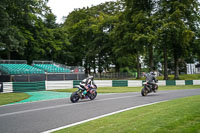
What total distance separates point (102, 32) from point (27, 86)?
3041 centimetres

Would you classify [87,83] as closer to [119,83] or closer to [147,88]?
[147,88]

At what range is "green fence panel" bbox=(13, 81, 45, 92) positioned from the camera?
822 inches

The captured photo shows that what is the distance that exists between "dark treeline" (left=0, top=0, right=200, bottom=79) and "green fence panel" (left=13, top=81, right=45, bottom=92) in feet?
21.6

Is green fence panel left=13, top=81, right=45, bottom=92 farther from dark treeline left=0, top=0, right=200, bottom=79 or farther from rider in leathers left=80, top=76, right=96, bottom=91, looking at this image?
rider in leathers left=80, top=76, right=96, bottom=91

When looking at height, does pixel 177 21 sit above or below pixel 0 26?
above

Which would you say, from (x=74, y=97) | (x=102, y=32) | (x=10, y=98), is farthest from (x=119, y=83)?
(x=102, y=32)

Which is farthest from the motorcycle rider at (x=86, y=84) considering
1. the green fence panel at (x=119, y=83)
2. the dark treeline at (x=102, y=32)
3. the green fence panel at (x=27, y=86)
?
the green fence panel at (x=119, y=83)

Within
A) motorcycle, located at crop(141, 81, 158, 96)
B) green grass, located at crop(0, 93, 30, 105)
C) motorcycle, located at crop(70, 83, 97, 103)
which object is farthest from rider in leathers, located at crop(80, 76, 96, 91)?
green grass, located at crop(0, 93, 30, 105)

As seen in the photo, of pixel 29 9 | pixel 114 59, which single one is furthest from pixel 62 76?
pixel 114 59

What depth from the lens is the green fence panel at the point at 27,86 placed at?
68.5 feet

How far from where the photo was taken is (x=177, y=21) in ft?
103

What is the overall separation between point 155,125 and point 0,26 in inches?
867

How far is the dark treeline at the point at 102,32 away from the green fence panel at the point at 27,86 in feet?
21.6

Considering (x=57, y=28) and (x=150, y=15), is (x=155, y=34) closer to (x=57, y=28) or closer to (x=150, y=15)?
(x=150, y=15)
